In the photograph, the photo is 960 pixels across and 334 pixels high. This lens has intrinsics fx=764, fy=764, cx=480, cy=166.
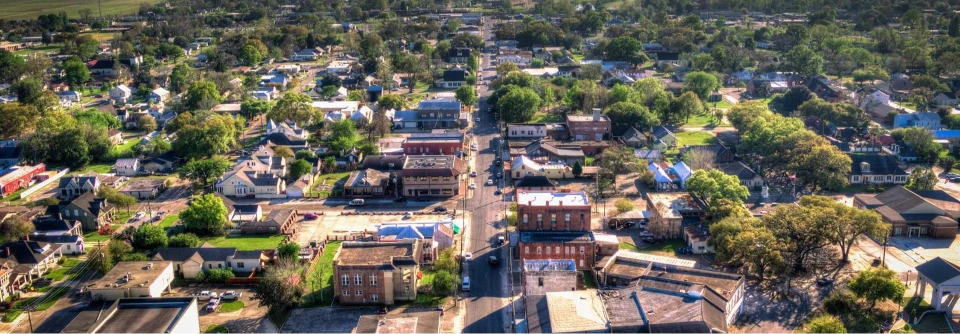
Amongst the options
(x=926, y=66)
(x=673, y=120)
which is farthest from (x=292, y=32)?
(x=926, y=66)

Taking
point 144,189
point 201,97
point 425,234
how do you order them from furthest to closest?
1. point 201,97
2. point 144,189
3. point 425,234

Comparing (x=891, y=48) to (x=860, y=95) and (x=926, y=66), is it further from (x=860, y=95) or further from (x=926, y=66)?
(x=860, y=95)

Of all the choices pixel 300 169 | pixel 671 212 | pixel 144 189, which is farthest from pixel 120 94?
pixel 671 212

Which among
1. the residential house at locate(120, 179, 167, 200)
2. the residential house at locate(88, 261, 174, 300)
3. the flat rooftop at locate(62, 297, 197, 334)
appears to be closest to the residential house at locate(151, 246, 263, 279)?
the residential house at locate(88, 261, 174, 300)

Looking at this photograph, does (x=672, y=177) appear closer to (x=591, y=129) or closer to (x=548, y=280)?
(x=591, y=129)

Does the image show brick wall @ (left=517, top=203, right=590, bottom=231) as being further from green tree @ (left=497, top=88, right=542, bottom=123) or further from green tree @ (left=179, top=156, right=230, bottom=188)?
green tree @ (left=497, top=88, right=542, bottom=123)

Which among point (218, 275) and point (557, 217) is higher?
point (557, 217)

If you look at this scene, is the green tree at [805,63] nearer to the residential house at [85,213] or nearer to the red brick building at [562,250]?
the red brick building at [562,250]
